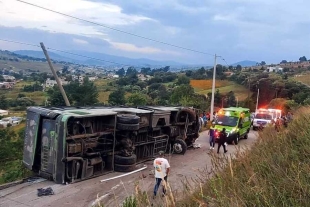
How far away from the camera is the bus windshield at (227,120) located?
20573 millimetres

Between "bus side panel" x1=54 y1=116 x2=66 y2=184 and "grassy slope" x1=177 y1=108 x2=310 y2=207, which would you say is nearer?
"grassy slope" x1=177 y1=108 x2=310 y2=207

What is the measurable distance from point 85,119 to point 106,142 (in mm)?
1266

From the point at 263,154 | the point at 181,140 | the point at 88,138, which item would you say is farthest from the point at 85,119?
the point at 263,154

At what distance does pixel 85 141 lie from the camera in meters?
11.6

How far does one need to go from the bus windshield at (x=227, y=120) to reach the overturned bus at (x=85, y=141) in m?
6.97

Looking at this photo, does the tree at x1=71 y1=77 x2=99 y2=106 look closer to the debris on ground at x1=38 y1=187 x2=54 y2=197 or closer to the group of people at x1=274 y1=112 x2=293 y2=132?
the group of people at x1=274 y1=112 x2=293 y2=132

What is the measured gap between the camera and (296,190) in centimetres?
407

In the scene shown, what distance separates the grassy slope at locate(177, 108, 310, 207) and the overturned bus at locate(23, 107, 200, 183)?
20.1 ft

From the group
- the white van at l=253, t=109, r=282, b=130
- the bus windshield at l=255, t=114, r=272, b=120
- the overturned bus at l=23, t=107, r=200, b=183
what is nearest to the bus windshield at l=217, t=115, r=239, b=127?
the overturned bus at l=23, t=107, r=200, b=183

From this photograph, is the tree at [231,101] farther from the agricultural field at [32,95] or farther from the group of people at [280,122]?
the group of people at [280,122]

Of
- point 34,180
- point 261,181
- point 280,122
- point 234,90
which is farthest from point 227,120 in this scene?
point 234,90

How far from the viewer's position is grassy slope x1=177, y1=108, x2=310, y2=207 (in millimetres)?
3984

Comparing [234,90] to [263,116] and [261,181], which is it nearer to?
[263,116]

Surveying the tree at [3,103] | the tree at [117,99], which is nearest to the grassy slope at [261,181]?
the tree at [117,99]
